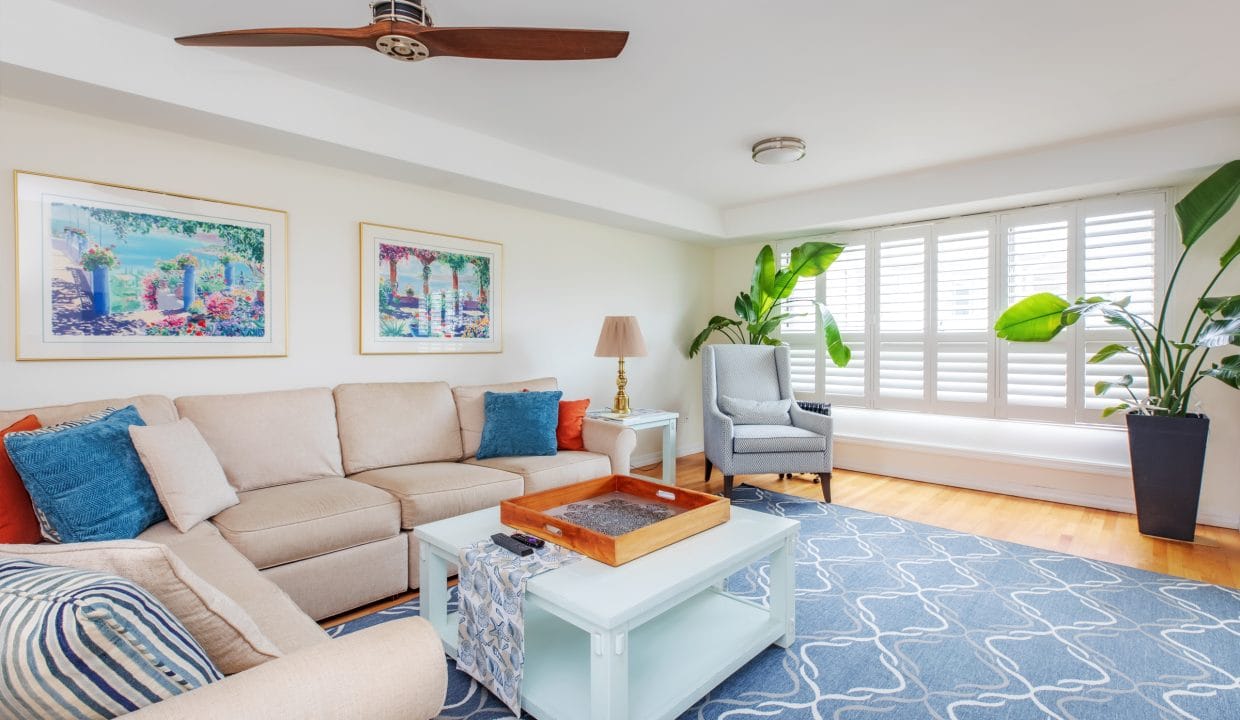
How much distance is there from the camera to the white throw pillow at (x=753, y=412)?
4203mm

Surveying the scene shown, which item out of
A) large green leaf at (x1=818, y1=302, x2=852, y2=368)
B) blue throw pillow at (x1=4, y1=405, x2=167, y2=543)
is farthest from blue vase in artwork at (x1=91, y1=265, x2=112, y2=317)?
large green leaf at (x1=818, y1=302, x2=852, y2=368)

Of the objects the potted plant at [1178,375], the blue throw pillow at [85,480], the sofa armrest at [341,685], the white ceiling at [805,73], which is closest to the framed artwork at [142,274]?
the blue throw pillow at [85,480]

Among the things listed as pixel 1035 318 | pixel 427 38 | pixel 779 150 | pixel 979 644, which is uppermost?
pixel 779 150

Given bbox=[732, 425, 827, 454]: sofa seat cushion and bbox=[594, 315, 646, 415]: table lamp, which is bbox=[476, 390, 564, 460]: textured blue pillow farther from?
bbox=[732, 425, 827, 454]: sofa seat cushion

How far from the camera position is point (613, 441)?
134 inches

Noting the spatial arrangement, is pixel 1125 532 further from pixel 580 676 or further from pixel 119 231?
pixel 119 231

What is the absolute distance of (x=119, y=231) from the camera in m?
2.46

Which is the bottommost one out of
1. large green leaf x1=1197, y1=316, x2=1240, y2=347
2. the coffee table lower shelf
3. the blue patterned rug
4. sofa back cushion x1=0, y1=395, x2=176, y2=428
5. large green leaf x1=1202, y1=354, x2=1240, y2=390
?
the blue patterned rug

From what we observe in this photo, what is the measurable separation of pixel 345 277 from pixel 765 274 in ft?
10.6

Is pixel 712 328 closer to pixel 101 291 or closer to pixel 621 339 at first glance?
pixel 621 339

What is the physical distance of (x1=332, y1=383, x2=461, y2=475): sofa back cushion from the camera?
9.68ft

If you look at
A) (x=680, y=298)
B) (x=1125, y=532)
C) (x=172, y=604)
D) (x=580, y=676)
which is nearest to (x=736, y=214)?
(x=680, y=298)

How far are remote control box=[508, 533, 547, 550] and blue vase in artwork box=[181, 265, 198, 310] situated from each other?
79.5 inches

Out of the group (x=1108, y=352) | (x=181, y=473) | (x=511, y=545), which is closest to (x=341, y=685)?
(x=511, y=545)
